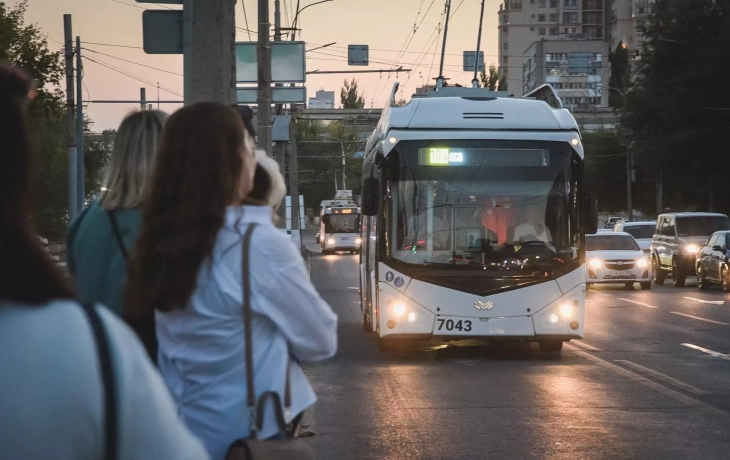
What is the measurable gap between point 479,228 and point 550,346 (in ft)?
6.47

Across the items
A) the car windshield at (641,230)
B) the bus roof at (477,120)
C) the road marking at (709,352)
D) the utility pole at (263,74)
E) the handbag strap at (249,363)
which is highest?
the utility pole at (263,74)

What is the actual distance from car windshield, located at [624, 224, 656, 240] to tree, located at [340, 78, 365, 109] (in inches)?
3903

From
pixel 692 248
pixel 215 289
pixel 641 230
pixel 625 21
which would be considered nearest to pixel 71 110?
pixel 692 248

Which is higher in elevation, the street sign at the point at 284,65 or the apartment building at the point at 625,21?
the apartment building at the point at 625,21

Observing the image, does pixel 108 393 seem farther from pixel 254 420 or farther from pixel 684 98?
pixel 684 98

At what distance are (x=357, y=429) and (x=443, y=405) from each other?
1.42m

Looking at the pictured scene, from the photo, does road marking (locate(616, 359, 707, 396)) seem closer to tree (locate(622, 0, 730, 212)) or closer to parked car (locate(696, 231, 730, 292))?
parked car (locate(696, 231, 730, 292))

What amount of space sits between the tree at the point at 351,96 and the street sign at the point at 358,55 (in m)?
92.2

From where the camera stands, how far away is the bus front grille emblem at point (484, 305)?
13.8 metres

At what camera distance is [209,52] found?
827 centimetres

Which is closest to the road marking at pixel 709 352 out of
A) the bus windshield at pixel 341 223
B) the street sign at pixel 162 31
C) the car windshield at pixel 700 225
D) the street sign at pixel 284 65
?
the street sign at pixel 162 31

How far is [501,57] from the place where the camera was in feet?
580

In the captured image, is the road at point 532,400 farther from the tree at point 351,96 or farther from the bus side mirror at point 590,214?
the tree at point 351,96

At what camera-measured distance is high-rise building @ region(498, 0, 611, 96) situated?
543 feet
